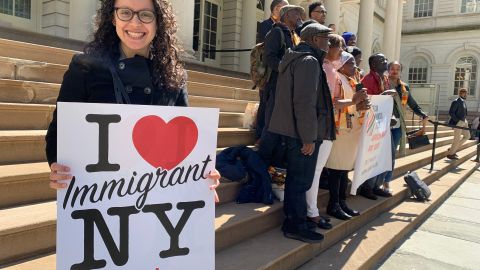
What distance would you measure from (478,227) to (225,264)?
4.00 m

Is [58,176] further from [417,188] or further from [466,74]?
[466,74]

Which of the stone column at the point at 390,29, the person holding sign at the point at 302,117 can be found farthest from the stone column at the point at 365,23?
the person holding sign at the point at 302,117

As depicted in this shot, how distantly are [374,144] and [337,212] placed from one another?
0.89m

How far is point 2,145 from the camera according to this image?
285 cm

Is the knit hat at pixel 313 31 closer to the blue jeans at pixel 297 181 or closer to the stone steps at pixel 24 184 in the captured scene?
the blue jeans at pixel 297 181

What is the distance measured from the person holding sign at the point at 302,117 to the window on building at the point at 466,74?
94.6 ft

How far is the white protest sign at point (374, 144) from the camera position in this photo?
3814mm

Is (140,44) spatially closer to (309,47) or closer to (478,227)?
(309,47)

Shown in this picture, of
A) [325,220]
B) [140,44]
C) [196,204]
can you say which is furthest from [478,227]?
[140,44]

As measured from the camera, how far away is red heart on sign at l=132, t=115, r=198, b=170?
1.46 metres

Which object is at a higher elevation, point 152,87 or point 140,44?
point 140,44

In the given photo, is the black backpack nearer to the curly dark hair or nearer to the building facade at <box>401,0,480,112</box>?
the curly dark hair

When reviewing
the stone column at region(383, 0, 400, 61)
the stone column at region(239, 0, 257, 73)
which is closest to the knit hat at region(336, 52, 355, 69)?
the stone column at region(239, 0, 257, 73)

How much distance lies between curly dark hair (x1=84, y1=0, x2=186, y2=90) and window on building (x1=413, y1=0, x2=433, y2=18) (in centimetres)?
3323
